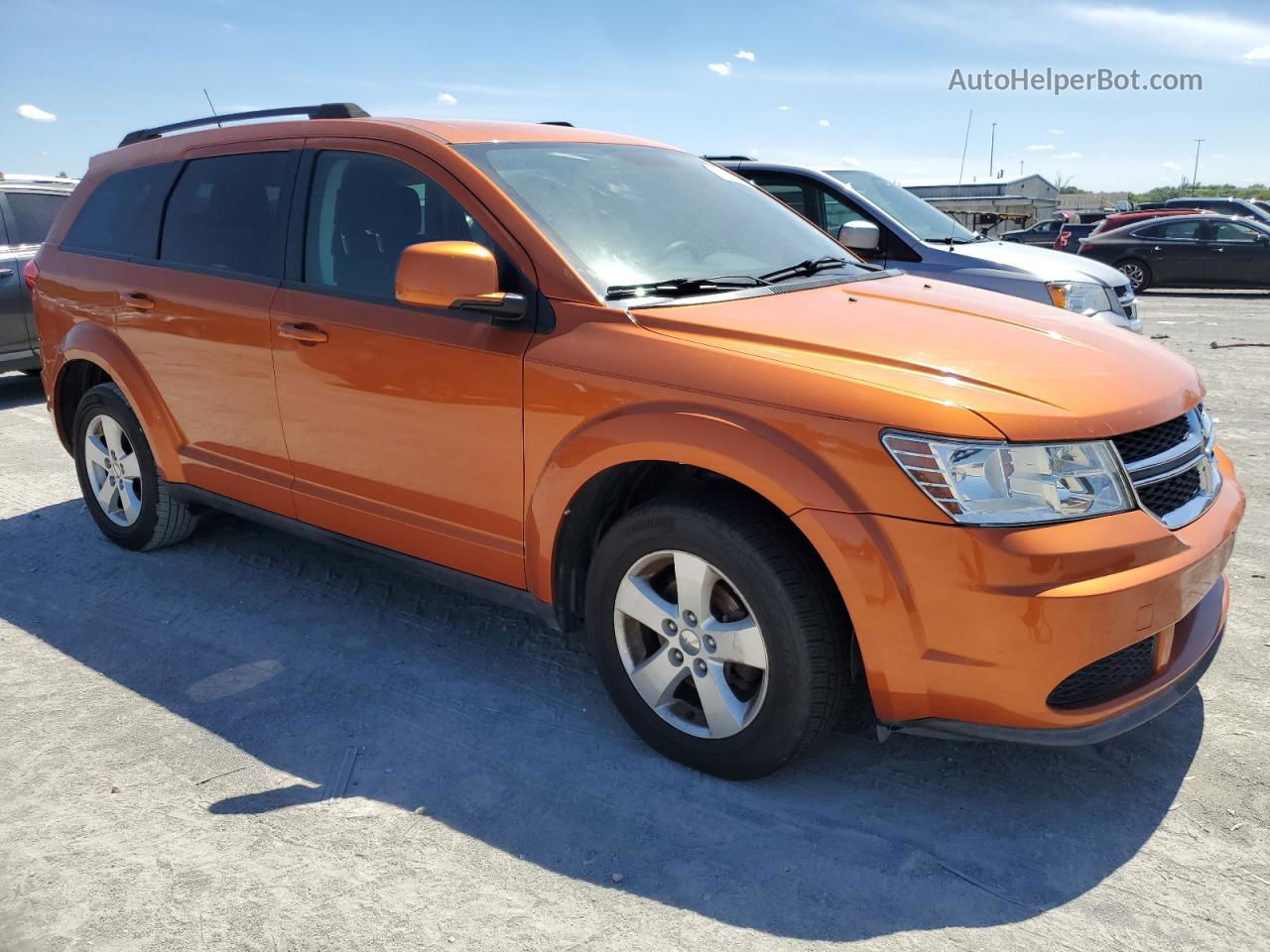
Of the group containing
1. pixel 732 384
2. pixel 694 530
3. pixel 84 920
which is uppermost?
pixel 732 384

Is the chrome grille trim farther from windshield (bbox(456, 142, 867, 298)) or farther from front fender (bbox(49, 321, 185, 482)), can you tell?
front fender (bbox(49, 321, 185, 482))

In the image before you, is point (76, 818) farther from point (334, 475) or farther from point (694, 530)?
point (694, 530)

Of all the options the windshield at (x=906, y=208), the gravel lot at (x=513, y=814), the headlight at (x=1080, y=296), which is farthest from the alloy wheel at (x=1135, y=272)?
the gravel lot at (x=513, y=814)

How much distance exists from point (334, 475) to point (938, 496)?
220 centimetres

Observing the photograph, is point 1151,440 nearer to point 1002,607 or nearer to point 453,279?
point 1002,607

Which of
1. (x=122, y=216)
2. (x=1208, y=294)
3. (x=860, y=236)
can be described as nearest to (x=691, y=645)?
(x=122, y=216)

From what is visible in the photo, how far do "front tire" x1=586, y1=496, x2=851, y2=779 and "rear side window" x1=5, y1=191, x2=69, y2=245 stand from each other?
7466mm

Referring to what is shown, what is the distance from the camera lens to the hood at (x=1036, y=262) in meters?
6.93

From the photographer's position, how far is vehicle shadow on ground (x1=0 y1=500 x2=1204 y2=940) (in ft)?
8.18

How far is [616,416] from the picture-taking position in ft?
9.28

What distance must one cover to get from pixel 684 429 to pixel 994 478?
78 centimetres

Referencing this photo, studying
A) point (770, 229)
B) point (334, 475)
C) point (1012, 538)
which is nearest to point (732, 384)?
point (1012, 538)

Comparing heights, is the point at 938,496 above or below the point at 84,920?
above

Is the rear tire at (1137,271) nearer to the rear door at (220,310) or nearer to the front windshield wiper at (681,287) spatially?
the front windshield wiper at (681,287)
